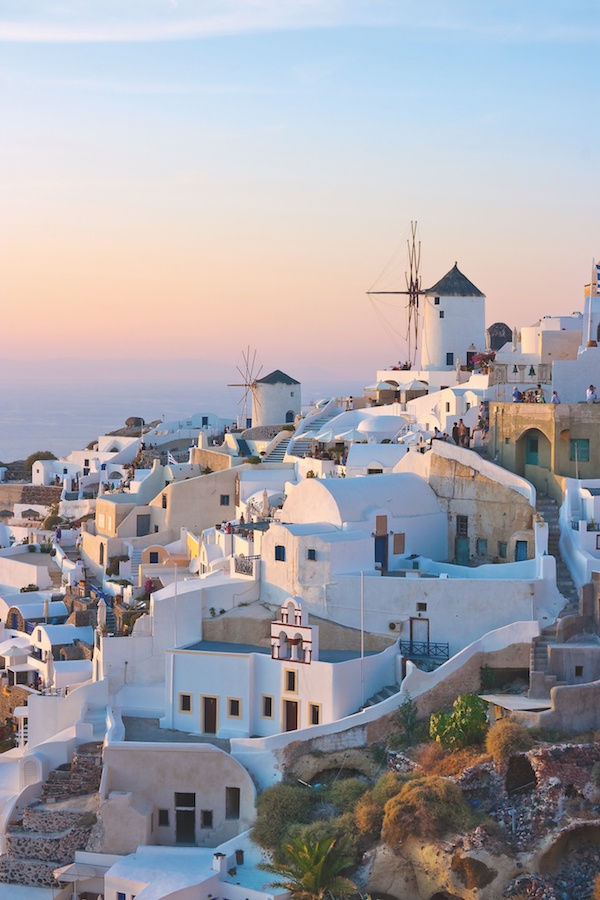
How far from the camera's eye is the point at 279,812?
96.3 feet

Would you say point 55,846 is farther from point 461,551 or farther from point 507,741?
point 461,551

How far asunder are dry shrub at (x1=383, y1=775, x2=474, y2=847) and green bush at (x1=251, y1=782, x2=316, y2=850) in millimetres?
2084

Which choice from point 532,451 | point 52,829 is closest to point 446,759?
point 52,829

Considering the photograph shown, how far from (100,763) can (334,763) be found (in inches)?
208

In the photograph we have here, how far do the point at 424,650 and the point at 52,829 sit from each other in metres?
8.96

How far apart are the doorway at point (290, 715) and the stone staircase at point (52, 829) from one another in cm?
420

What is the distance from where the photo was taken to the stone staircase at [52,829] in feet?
99.9

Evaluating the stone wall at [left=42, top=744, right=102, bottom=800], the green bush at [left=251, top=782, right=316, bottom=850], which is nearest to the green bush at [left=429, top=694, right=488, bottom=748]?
the green bush at [left=251, top=782, right=316, bottom=850]

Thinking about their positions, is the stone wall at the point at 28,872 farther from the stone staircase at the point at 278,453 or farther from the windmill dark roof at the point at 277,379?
the windmill dark roof at the point at 277,379

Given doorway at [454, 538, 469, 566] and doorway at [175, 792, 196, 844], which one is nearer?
doorway at [175, 792, 196, 844]

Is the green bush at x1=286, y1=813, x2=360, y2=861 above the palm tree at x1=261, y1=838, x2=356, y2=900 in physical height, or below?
above

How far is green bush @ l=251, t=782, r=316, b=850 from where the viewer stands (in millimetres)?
29031

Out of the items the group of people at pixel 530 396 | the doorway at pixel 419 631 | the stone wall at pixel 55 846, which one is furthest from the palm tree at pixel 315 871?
the group of people at pixel 530 396

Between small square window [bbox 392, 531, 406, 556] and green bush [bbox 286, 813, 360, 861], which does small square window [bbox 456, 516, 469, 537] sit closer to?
small square window [bbox 392, 531, 406, 556]
